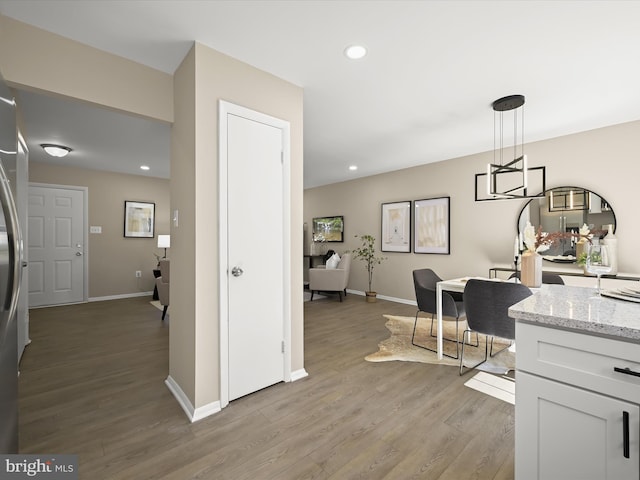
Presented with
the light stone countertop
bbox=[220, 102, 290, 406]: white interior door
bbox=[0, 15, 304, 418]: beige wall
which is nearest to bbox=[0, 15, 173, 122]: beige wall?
bbox=[0, 15, 304, 418]: beige wall

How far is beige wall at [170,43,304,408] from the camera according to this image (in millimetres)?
1971

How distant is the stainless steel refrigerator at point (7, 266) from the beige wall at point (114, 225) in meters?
5.17

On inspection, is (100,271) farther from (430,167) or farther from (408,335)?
(430,167)

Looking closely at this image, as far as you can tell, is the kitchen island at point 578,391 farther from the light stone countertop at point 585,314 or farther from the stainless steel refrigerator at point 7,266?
the stainless steel refrigerator at point 7,266

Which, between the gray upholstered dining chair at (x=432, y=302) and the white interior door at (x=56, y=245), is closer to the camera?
the gray upholstered dining chair at (x=432, y=302)

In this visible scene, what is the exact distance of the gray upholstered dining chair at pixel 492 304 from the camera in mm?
2209

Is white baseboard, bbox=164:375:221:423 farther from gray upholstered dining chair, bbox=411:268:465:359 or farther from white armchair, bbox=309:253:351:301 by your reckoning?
white armchair, bbox=309:253:351:301

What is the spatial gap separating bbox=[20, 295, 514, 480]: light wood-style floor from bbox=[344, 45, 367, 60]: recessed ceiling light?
8.19 feet

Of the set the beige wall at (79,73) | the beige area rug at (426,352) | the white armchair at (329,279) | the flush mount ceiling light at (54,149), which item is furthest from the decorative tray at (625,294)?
the flush mount ceiling light at (54,149)

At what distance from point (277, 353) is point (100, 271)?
5.00 meters

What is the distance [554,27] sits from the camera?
6.03 ft

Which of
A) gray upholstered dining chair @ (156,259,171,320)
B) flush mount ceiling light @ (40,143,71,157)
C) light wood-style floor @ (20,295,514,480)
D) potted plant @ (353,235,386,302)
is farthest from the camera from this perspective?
potted plant @ (353,235,386,302)

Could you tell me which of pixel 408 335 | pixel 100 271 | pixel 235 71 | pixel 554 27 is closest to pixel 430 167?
pixel 408 335

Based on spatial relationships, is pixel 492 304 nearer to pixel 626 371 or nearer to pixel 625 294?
pixel 625 294
